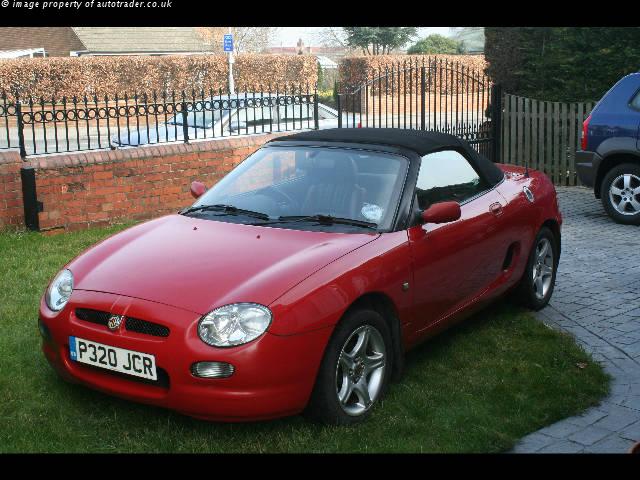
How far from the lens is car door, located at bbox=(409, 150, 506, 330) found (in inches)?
206

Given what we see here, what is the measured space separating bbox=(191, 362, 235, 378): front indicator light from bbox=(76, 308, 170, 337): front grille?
0.23m

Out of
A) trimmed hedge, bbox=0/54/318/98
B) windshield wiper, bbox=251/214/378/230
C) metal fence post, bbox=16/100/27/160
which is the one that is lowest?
windshield wiper, bbox=251/214/378/230

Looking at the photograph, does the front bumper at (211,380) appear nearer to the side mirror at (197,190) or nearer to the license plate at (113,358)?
the license plate at (113,358)

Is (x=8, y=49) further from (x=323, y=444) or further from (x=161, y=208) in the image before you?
(x=323, y=444)

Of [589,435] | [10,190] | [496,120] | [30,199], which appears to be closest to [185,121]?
[30,199]

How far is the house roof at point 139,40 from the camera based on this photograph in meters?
48.0

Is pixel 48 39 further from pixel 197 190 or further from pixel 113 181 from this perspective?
pixel 197 190

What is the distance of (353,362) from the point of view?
183 inches

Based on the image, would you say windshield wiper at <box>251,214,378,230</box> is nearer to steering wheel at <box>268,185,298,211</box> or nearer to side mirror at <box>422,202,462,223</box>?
steering wheel at <box>268,185,298,211</box>

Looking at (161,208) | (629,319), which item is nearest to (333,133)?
(629,319)

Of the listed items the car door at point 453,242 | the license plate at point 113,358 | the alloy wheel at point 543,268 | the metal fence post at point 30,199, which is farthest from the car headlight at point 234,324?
the metal fence post at point 30,199

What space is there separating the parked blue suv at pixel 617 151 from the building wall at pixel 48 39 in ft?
138

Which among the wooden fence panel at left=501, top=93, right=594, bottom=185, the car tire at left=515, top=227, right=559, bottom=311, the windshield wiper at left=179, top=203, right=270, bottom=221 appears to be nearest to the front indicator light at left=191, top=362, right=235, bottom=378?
the windshield wiper at left=179, top=203, right=270, bottom=221
